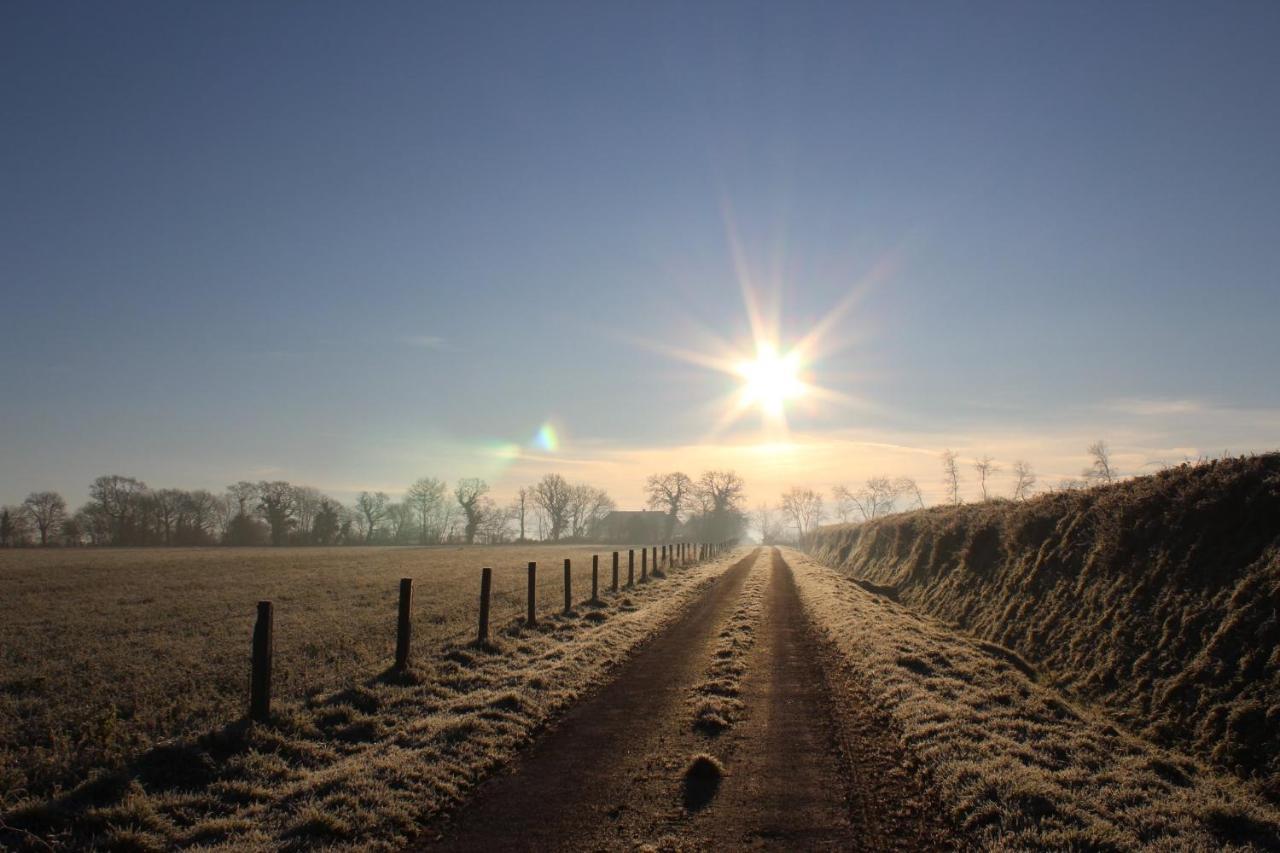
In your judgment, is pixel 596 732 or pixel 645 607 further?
pixel 645 607

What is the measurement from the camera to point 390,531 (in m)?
161

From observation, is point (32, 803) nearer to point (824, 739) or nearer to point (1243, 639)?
point (824, 739)

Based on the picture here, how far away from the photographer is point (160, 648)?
1524cm

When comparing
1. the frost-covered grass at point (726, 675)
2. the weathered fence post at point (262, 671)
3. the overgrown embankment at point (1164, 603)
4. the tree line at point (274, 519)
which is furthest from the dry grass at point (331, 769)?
the tree line at point (274, 519)

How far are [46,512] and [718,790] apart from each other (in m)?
166

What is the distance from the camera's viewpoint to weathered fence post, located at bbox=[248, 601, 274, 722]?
9.16m

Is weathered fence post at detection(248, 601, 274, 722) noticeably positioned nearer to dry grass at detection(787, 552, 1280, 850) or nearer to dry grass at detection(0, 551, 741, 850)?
dry grass at detection(0, 551, 741, 850)

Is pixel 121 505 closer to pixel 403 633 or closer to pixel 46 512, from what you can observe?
pixel 46 512

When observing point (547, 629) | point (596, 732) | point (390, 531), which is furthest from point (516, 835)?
point (390, 531)

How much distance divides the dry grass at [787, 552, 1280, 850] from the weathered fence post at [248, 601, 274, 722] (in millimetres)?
8975

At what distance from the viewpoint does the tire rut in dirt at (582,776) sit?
19.4 feet

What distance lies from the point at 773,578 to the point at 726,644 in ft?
75.0

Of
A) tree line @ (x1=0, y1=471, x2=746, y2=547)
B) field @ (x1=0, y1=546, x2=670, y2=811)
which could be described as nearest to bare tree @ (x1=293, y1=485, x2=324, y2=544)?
tree line @ (x1=0, y1=471, x2=746, y2=547)

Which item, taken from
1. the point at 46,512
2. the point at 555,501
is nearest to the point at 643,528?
the point at 555,501
